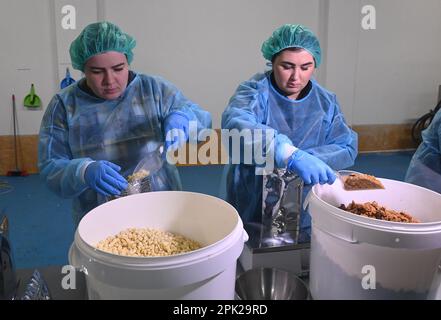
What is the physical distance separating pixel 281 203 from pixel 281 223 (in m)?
0.06

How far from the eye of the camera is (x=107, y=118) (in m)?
1.31

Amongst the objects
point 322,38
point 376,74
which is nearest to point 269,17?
point 322,38

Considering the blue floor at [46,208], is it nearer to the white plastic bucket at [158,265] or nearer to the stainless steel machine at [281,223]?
the stainless steel machine at [281,223]

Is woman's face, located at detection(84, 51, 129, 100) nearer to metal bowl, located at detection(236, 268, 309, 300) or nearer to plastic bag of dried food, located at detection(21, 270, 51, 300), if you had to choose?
plastic bag of dried food, located at detection(21, 270, 51, 300)

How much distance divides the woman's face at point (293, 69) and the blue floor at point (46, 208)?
19.6 inches

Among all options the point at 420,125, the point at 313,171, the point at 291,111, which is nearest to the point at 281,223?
the point at 313,171

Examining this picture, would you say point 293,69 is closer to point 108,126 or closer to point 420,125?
point 108,126

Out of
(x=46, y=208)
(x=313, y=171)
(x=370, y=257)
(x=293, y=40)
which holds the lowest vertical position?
(x=46, y=208)

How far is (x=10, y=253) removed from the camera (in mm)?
883

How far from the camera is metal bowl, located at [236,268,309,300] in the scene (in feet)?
2.88

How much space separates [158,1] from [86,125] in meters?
2.31

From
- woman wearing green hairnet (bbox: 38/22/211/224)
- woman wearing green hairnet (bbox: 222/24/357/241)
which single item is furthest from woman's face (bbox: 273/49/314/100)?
woman wearing green hairnet (bbox: 38/22/211/224)

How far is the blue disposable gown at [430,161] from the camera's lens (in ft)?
4.65

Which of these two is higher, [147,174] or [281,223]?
[147,174]
